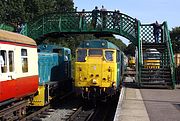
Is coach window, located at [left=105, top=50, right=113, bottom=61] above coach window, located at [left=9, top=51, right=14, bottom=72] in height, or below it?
above

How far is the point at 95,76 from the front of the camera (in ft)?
59.6

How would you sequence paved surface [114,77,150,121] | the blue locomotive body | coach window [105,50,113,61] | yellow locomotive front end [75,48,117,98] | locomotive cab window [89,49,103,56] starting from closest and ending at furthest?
1. paved surface [114,77,150,121]
2. the blue locomotive body
3. yellow locomotive front end [75,48,117,98]
4. coach window [105,50,113,61]
5. locomotive cab window [89,49,103,56]

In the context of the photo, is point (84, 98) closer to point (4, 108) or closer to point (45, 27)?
point (4, 108)

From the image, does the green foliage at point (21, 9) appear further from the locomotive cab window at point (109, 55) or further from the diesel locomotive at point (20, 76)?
the locomotive cab window at point (109, 55)

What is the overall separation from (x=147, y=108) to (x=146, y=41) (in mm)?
13690

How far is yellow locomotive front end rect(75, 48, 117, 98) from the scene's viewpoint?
18.1 m

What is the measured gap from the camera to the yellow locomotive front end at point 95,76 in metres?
18.1

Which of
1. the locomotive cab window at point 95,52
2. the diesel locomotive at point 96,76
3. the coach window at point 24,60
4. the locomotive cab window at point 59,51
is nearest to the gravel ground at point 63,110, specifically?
the diesel locomotive at point 96,76

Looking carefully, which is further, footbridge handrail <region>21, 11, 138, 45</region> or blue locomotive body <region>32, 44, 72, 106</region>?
footbridge handrail <region>21, 11, 138, 45</region>

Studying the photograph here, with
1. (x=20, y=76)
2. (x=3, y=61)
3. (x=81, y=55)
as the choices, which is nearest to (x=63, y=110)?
(x=81, y=55)

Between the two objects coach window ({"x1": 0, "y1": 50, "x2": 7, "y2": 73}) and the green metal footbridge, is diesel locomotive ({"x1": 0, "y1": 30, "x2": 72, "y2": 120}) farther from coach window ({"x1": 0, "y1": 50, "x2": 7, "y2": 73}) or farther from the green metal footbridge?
the green metal footbridge

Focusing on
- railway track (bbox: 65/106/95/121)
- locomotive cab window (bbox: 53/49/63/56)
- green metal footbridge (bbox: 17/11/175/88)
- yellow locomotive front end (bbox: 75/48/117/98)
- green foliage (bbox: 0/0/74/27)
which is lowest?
railway track (bbox: 65/106/95/121)

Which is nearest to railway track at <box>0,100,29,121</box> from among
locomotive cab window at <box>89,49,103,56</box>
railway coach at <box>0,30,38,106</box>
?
railway coach at <box>0,30,38,106</box>

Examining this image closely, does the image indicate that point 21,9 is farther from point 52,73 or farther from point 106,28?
point 52,73
